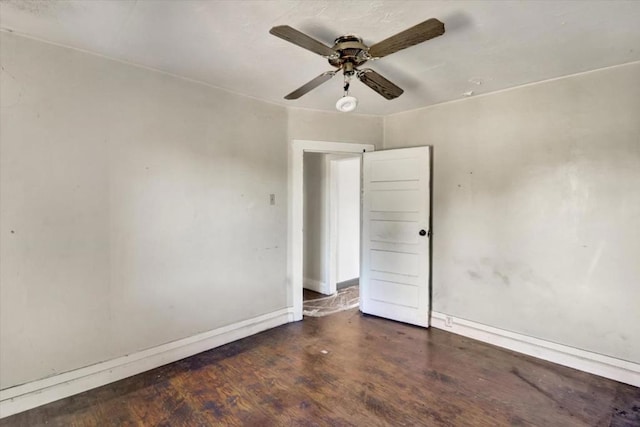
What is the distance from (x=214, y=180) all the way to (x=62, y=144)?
45.6 inches

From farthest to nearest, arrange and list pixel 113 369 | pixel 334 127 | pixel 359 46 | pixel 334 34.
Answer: pixel 334 127 → pixel 113 369 → pixel 334 34 → pixel 359 46

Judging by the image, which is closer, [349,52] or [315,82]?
[349,52]

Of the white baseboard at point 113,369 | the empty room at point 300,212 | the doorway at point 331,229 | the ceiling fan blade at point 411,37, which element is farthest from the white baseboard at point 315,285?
the ceiling fan blade at point 411,37

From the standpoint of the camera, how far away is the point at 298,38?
5.53 ft

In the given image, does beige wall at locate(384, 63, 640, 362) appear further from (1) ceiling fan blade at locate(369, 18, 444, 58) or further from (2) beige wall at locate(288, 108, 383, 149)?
(1) ceiling fan blade at locate(369, 18, 444, 58)

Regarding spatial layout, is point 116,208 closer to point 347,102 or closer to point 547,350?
point 347,102

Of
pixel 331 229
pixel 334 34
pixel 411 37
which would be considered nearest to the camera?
pixel 411 37

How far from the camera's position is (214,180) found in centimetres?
310

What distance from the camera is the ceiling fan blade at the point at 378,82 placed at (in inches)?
83.5

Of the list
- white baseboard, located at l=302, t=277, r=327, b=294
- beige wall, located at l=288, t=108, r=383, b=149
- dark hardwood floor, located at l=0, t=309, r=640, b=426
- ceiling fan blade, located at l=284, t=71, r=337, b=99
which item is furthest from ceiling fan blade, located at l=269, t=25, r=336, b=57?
white baseboard, located at l=302, t=277, r=327, b=294

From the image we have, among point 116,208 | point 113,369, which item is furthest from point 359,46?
point 113,369

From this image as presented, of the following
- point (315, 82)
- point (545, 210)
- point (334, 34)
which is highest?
point (334, 34)

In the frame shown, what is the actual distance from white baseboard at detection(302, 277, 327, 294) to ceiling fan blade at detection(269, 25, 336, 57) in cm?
366

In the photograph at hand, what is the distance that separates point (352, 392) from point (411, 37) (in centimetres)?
236
